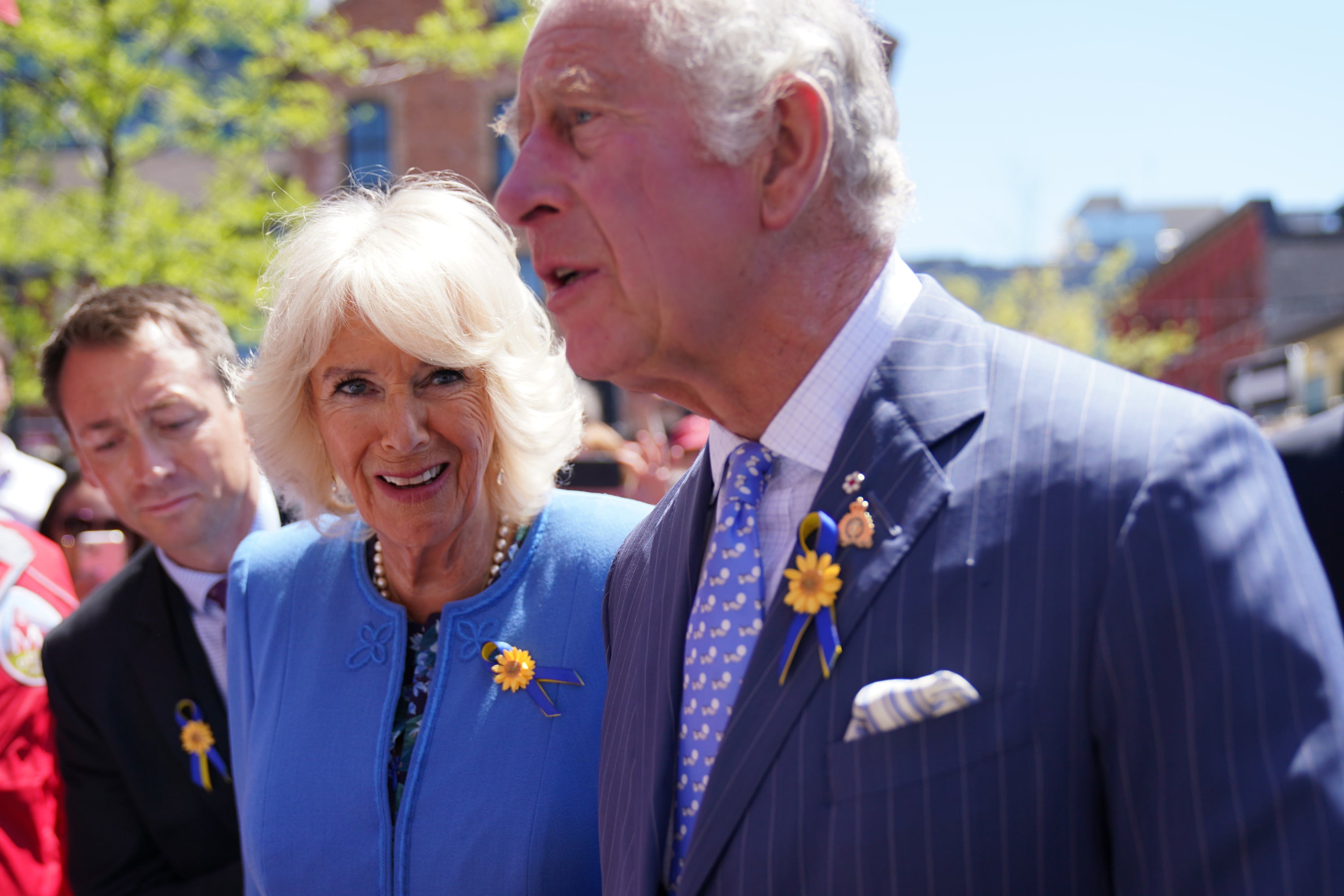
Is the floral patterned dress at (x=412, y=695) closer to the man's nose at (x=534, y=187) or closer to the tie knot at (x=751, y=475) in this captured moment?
the tie knot at (x=751, y=475)

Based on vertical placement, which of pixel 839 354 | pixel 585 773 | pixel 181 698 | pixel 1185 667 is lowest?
pixel 181 698

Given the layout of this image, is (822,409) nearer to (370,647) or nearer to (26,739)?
(370,647)

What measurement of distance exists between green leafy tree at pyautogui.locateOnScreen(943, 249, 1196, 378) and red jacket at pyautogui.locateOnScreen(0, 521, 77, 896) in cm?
2590

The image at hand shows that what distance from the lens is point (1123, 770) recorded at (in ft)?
3.77

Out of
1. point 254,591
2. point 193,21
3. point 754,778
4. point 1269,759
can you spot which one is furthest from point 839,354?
point 193,21

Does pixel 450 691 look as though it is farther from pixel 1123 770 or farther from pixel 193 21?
pixel 193 21

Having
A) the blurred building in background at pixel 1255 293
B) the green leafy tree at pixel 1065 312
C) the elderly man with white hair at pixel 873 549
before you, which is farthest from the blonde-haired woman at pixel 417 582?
the green leafy tree at pixel 1065 312

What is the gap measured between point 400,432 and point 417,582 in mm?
407

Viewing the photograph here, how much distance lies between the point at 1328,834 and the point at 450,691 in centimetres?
174

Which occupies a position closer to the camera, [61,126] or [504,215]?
[504,215]

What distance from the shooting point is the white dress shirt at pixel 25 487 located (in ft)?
15.8

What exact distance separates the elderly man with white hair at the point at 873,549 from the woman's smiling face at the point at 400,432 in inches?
35.4

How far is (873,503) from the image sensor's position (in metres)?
1.36

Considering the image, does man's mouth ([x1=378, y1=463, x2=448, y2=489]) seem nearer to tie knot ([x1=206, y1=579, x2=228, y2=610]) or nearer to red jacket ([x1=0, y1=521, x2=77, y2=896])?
tie knot ([x1=206, y1=579, x2=228, y2=610])
